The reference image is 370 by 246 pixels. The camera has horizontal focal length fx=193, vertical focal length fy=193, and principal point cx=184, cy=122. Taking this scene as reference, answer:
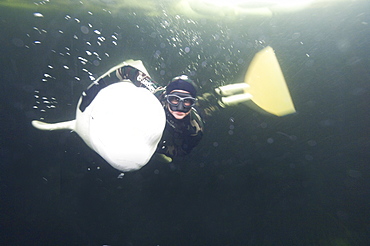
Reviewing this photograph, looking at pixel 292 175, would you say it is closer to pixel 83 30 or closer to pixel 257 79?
pixel 257 79

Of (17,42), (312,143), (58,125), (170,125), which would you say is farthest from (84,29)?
(312,143)

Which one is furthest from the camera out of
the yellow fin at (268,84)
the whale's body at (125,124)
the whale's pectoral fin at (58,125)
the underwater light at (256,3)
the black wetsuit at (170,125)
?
the yellow fin at (268,84)

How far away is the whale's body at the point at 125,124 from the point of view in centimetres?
81

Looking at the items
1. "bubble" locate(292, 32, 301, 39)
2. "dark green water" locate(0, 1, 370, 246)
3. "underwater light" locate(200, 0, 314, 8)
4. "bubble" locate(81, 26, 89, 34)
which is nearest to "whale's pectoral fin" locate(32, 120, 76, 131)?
"dark green water" locate(0, 1, 370, 246)

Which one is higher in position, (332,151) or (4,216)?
(332,151)

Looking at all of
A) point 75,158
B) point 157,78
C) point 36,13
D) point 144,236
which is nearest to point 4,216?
point 75,158

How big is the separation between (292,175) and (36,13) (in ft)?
9.87

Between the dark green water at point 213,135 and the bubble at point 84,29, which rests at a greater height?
the bubble at point 84,29

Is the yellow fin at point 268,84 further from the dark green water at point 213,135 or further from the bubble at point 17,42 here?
the bubble at point 17,42

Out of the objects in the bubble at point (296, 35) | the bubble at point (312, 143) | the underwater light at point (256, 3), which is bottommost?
the bubble at point (312, 143)

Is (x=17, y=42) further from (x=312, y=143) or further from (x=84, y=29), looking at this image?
(x=312, y=143)

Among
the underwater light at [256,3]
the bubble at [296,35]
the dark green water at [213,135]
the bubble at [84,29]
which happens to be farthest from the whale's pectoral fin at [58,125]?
the bubble at [296,35]

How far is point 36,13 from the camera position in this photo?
1.73 m

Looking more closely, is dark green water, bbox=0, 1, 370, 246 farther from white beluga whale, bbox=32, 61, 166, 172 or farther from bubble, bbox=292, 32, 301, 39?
white beluga whale, bbox=32, 61, 166, 172
